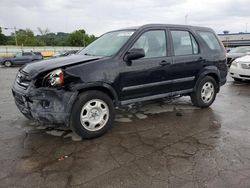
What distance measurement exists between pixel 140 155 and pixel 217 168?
1.01 meters

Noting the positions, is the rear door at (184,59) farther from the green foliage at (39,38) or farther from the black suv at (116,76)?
the green foliage at (39,38)

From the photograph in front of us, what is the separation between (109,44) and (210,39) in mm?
2580

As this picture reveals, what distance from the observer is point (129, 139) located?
13.5ft

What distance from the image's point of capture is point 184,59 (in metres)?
5.23

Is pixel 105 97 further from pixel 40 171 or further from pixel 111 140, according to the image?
pixel 40 171

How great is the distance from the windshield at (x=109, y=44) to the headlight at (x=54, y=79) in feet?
3.41

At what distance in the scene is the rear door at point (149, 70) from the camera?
174 inches

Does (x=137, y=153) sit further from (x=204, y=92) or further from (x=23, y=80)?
(x=204, y=92)

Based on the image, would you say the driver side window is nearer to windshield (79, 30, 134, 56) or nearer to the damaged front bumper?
windshield (79, 30, 134, 56)

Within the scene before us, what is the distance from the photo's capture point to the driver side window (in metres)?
4.70

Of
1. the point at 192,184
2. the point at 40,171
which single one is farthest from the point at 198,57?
the point at 40,171

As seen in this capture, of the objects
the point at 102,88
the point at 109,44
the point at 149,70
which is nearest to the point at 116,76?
the point at 102,88

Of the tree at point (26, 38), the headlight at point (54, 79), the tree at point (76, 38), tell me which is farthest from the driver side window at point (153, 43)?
the tree at point (26, 38)

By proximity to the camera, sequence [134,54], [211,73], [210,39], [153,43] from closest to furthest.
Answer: [134,54]
[153,43]
[211,73]
[210,39]
